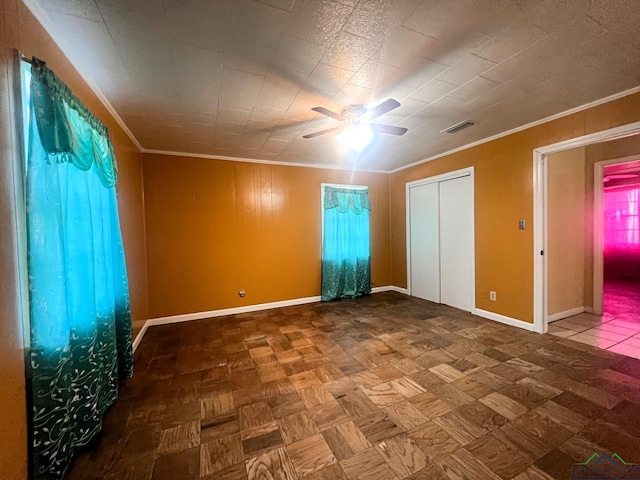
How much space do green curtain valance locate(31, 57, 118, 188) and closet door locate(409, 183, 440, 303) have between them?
425cm

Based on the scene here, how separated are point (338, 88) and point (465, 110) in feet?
4.45

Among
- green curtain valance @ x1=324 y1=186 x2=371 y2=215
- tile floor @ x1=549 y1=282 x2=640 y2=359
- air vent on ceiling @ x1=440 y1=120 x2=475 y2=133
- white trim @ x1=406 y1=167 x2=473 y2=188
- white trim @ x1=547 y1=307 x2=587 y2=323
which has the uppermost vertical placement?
air vent on ceiling @ x1=440 y1=120 x2=475 y2=133

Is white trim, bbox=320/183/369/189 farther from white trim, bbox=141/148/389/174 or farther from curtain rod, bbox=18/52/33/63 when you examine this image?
curtain rod, bbox=18/52/33/63

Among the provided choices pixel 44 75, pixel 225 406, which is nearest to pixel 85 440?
pixel 225 406

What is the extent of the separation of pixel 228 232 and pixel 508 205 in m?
3.81

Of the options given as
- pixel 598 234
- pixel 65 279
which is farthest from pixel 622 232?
pixel 65 279

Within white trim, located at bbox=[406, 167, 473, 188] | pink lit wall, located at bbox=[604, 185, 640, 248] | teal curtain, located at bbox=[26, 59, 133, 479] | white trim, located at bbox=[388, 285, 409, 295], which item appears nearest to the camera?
teal curtain, located at bbox=[26, 59, 133, 479]

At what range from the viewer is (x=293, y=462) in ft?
4.42

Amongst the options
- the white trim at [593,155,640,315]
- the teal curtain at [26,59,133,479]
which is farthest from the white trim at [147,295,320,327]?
the white trim at [593,155,640,315]

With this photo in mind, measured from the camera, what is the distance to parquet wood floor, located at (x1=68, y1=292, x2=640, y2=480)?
1.33 meters

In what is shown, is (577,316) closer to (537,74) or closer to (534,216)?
(534,216)

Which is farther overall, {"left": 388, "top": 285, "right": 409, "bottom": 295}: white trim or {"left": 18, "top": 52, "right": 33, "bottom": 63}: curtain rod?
{"left": 388, "top": 285, "right": 409, "bottom": 295}: white trim

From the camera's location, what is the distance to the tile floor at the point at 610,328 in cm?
255

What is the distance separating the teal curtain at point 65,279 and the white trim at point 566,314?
15.0 feet
